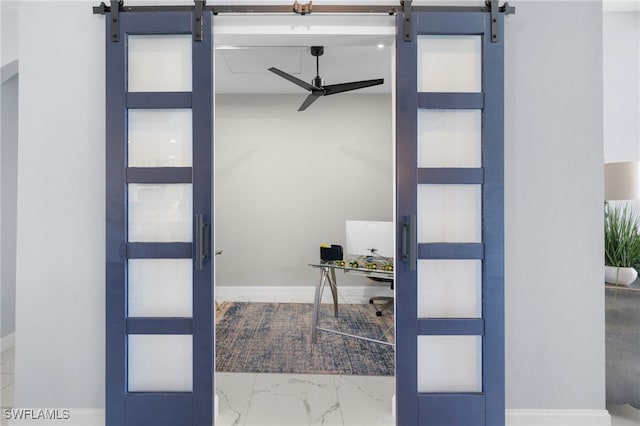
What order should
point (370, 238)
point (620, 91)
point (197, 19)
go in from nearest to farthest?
point (197, 19) < point (620, 91) < point (370, 238)

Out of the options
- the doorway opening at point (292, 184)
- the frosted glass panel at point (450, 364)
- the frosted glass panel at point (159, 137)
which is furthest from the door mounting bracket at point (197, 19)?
the doorway opening at point (292, 184)

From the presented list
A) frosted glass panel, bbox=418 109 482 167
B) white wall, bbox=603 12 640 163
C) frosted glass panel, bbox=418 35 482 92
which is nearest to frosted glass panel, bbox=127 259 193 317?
frosted glass panel, bbox=418 109 482 167

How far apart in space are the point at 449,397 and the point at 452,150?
1330mm

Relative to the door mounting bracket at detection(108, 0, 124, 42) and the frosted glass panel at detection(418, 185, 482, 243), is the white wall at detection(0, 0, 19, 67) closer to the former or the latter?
the door mounting bracket at detection(108, 0, 124, 42)

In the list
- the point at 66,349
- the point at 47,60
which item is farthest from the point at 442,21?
the point at 66,349

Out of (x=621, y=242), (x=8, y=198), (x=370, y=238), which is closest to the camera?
(x=621, y=242)

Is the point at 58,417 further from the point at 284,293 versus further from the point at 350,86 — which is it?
the point at 350,86

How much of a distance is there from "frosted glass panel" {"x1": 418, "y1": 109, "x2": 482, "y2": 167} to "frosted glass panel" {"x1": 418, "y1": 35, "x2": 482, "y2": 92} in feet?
0.45

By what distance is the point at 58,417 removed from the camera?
6.12 ft

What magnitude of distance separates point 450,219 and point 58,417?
2426mm

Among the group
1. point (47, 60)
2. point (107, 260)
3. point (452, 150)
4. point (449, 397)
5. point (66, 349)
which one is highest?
point (47, 60)

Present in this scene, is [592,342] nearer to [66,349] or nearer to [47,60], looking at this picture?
[66,349]

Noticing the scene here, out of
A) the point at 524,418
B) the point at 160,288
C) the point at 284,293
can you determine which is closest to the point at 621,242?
the point at 524,418

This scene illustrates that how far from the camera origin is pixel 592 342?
1.88m
